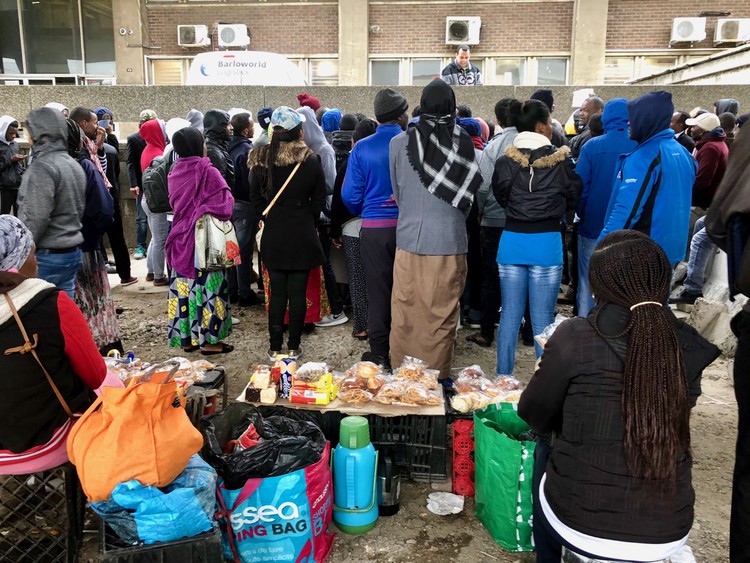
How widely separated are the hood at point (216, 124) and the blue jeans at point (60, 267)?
181cm

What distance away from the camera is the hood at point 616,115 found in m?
4.40

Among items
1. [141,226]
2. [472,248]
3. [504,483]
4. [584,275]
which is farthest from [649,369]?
[141,226]

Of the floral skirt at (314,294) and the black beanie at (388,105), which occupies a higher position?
the black beanie at (388,105)

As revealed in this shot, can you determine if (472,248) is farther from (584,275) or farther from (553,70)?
(553,70)

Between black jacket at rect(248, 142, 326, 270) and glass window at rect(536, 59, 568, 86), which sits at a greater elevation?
glass window at rect(536, 59, 568, 86)

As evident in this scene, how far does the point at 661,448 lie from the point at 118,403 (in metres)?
1.83

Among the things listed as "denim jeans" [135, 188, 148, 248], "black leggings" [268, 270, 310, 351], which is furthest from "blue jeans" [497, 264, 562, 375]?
"denim jeans" [135, 188, 148, 248]

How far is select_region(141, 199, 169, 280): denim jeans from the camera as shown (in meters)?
6.32

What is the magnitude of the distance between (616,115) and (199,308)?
11.9ft

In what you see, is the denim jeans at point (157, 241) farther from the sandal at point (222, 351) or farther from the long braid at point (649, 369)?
the long braid at point (649, 369)

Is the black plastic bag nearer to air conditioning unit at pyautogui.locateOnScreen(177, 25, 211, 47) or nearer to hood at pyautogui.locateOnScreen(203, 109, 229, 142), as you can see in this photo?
hood at pyautogui.locateOnScreen(203, 109, 229, 142)

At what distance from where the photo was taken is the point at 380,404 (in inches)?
123

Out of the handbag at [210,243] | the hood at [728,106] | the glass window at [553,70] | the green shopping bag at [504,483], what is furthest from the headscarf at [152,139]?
the glass window at [553,70]

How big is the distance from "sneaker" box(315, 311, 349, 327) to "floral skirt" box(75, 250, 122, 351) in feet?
5.97
